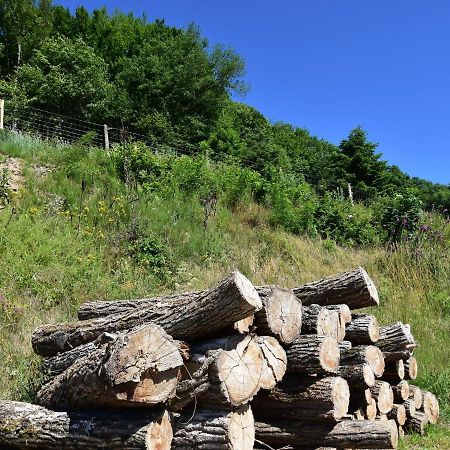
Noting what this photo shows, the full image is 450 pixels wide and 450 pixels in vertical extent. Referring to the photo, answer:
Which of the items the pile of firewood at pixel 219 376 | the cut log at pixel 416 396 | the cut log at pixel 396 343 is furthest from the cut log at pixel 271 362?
the cut log at pixel 416 396

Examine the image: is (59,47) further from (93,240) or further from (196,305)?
(196,305)

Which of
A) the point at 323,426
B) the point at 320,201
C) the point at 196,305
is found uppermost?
the point at 320,201

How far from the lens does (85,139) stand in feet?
48.3

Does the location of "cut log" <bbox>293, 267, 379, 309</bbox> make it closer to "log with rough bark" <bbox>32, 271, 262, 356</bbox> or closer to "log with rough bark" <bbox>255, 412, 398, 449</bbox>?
"log with rough bark" <bbox>255, 412, 398, 449</bbox>

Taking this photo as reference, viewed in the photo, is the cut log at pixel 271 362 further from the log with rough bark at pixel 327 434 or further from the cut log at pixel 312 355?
the log with rough bark at pixel 327 434

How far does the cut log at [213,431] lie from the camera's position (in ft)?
10.5

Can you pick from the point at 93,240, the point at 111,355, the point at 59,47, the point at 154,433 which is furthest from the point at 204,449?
the point at 59,47

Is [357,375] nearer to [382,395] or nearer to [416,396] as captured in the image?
[382,395]

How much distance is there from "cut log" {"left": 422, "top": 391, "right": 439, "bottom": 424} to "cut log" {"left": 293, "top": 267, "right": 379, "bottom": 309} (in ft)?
5.37

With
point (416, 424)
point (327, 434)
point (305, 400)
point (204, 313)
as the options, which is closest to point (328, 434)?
point (327, 434)

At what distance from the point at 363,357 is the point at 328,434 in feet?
2.97

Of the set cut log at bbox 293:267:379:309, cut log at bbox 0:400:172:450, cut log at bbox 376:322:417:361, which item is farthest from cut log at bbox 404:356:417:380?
cut log at bbox 0:400:172:450

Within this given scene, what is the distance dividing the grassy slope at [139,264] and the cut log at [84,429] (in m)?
1.05

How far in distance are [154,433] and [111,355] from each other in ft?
1.75
